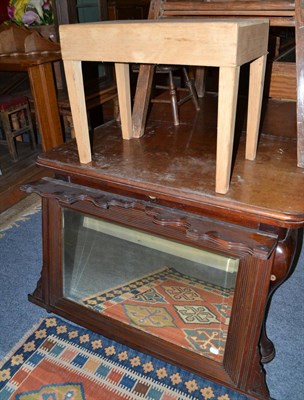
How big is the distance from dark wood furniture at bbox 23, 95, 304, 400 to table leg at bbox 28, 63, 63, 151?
37.9 inches

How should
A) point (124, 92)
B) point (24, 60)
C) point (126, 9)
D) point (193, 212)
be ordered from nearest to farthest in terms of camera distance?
point (193, 212) → point (124, 92) → point (24, 60) → point (126, 9)

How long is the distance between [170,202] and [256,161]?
0.31 metres

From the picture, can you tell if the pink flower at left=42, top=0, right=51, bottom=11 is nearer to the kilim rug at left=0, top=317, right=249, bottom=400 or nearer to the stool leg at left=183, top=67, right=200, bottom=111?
the stool leg at left=183, top=67, right=200, bottom=111

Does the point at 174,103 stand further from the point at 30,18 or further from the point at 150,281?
the point at 30,18

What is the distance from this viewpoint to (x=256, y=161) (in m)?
1.11

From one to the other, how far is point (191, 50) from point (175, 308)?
776mm

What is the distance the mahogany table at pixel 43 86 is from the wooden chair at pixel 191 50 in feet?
3.87

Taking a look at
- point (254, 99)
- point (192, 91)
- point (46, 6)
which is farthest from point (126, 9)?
point (254, 99)

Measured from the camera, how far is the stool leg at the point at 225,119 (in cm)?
79

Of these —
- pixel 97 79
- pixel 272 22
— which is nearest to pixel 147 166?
pixel 272 22

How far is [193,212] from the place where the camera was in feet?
3.27

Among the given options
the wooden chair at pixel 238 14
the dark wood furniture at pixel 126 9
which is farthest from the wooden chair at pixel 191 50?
the dark wood furniture at pixel 126 9

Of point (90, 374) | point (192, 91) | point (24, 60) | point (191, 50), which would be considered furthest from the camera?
point (24, 60)

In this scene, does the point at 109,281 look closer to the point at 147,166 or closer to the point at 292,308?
the point at 147,166
